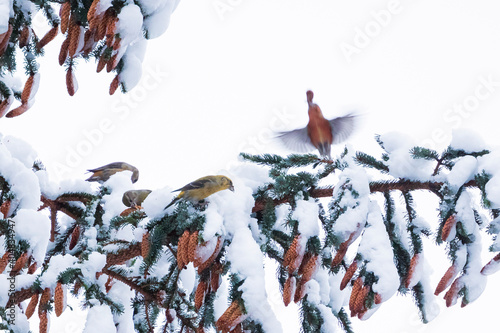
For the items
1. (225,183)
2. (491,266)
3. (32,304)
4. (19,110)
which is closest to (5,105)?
(19,110)

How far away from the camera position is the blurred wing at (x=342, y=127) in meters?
4.79

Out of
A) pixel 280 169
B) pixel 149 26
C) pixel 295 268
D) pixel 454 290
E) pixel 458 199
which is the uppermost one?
pixel 149 26

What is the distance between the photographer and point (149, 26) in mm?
2334

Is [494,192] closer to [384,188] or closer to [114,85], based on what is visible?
[384,188]

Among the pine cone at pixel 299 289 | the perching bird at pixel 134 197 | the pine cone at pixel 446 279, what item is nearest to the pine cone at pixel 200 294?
the pine cone at pixel 299 289

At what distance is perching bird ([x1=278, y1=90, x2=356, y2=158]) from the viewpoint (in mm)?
4703

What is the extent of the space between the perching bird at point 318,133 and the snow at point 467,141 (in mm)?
2405

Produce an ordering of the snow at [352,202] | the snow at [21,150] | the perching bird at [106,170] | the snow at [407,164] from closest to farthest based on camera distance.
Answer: the snow at [352,202]
the snow at [407,164]
the snow at [21,150]
the perching bird at [106,170]

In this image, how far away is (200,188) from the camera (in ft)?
7.23

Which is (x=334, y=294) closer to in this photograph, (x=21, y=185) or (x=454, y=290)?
(x=454, y=290)

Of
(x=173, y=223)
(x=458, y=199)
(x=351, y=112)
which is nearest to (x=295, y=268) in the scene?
(x=173, y=223)

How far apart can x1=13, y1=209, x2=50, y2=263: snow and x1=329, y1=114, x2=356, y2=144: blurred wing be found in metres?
3.20

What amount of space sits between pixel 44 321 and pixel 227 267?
2.05 ft

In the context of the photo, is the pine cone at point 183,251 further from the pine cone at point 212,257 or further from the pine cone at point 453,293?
the pine cone at point 453,293
